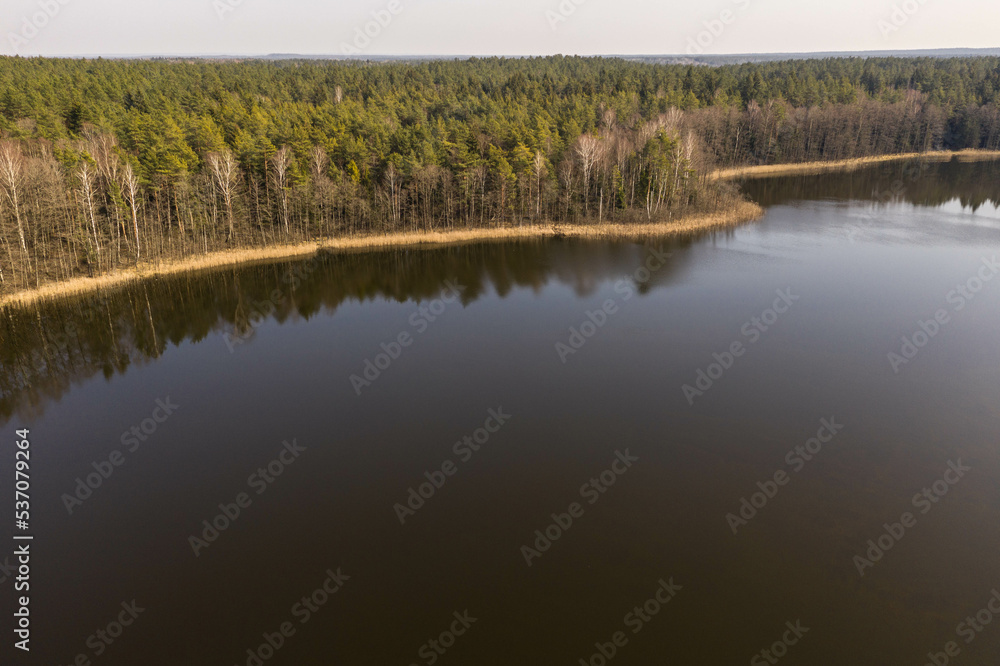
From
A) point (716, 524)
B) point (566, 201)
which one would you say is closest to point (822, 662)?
point (716, 524)

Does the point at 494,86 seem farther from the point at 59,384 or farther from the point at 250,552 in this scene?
the point at 250,552

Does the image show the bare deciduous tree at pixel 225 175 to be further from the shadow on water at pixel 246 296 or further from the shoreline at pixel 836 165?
the shoreline at pixel 836 165

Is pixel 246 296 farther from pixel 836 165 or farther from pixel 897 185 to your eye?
pixel 836 165

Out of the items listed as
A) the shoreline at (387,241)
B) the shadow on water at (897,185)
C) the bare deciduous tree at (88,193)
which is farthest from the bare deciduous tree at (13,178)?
the shadow on water at (897,185)

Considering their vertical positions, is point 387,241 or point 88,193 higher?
point 88,193

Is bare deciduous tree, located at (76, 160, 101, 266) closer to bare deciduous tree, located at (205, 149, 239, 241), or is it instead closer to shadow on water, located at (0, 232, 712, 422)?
shadow on water, located at (0, 232, 712, 422)

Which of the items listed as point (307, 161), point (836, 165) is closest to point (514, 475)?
point (307, 161)

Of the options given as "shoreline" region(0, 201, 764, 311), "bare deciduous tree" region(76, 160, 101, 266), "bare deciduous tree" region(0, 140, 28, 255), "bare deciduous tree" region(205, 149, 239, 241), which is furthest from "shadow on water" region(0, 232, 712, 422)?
"bare deciduous tree" region(205, 149, 239, 241)
